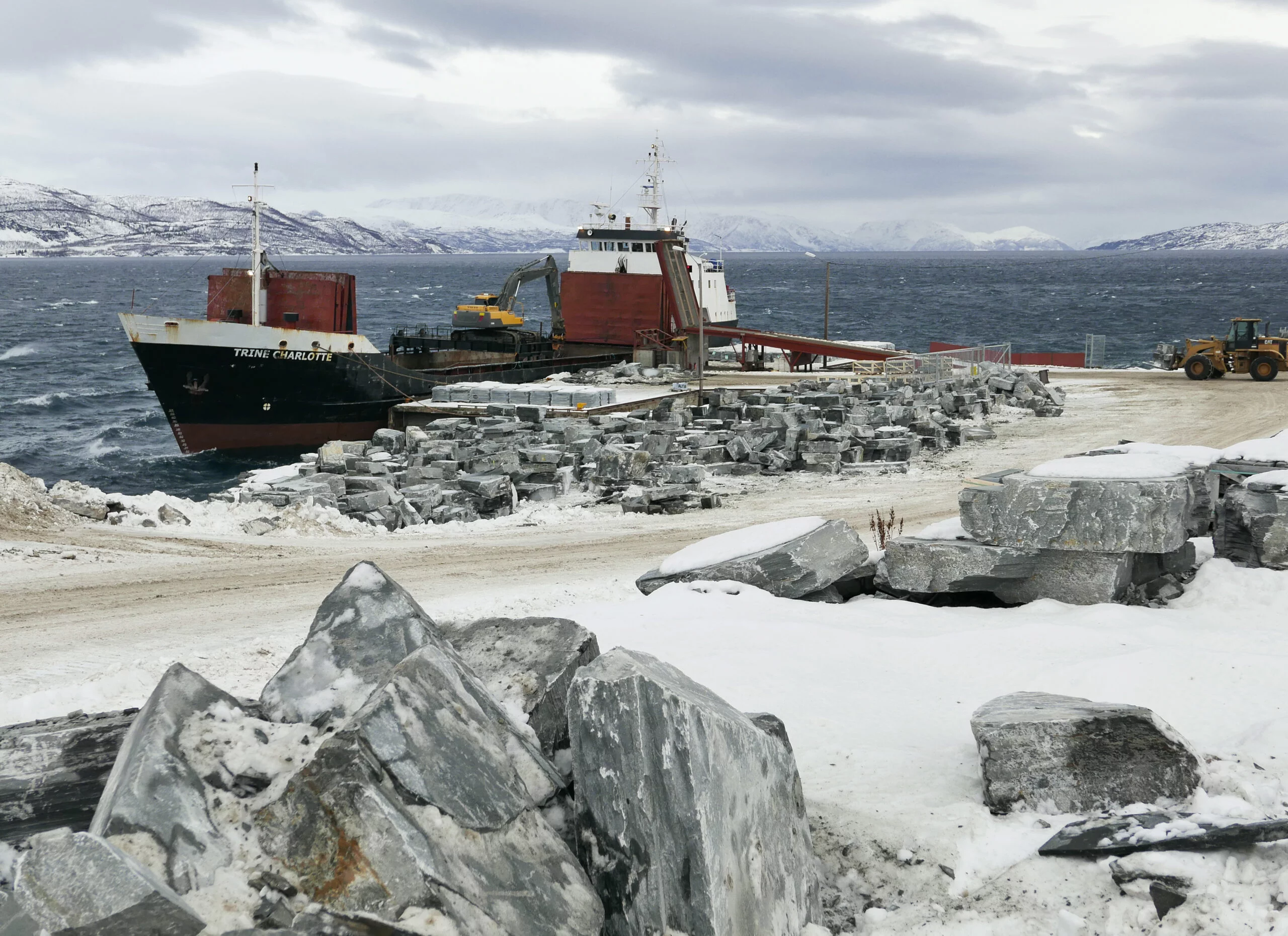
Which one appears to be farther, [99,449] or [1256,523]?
[99,449]

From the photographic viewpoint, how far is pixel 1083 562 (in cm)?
866

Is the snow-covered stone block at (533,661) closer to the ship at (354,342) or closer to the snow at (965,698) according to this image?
the snow at (965,698)

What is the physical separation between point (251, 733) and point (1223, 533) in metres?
8.01

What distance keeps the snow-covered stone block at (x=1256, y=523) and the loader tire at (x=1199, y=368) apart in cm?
2759

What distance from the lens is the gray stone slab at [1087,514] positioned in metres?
8.31

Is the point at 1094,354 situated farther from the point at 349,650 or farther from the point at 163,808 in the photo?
the point at 163,808

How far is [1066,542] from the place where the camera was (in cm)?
851

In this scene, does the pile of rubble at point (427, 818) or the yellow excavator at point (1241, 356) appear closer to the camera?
the pile of rubble at point (427, 818)

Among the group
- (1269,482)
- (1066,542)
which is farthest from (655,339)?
(1066,542)

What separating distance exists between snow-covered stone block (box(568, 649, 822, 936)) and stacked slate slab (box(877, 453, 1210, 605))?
4.79m

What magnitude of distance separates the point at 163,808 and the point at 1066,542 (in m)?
6.76

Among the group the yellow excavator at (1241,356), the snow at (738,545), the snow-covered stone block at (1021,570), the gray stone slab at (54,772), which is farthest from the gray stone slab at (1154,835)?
the yellow excavator at (1241,356)

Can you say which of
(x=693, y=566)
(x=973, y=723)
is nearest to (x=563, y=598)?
(x=693, y=566)

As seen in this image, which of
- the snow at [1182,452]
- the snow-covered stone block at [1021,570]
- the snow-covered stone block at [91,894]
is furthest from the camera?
the snow at [1182,452]
